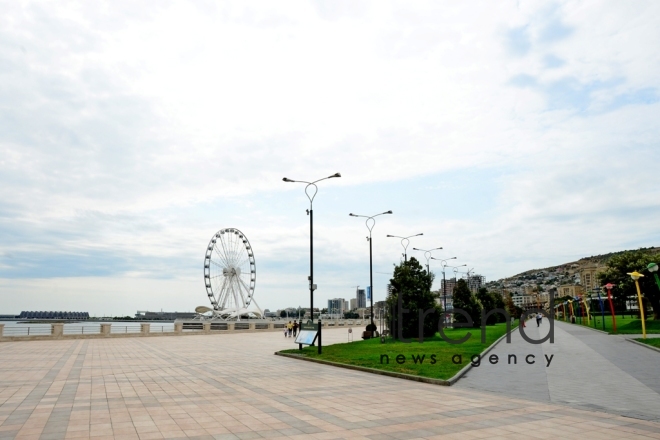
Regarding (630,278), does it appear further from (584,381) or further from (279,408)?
(279,408)

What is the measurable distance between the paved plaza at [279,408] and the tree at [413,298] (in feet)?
46.3

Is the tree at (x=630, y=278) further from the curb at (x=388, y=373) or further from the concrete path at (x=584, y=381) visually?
the curb at (x=388, y=373)

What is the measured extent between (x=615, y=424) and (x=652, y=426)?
1.75 feet

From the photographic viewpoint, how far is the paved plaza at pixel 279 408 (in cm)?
828

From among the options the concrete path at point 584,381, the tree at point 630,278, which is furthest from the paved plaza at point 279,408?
the tree at point 630,278

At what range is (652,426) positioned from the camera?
840cm

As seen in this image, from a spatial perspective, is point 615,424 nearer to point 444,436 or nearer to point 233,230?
point 444,436

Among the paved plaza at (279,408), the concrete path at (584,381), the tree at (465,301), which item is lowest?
the concrete path at (584,381)

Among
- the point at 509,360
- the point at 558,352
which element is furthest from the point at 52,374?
the point at 558,352

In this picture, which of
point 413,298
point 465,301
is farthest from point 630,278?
point 413,298

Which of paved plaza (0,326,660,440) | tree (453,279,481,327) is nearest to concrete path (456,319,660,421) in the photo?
paved plaza (0,326,660,440)

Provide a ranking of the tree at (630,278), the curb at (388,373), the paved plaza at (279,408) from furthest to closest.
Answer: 1. the tree at (630,278)
2. the curb at (388,373)
3. the paved plaza at (279,408)

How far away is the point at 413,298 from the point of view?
31766mm

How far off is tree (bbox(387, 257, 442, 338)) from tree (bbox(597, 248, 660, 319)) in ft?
73.4
